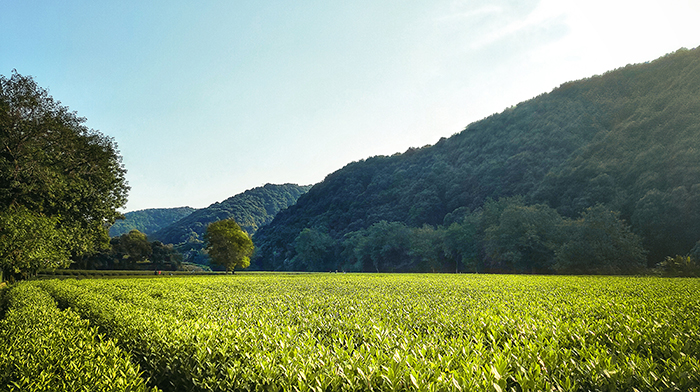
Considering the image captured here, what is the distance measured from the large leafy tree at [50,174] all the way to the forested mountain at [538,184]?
5068cm

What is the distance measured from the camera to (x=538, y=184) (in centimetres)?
7825

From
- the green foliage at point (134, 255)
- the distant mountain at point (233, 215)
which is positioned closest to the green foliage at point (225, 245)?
the green foliage at point (134, 255)

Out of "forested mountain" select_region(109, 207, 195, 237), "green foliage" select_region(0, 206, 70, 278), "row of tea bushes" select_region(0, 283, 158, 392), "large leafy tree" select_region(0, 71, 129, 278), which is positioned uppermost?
"forested mountain" select_region(109, 207, 195, 237)

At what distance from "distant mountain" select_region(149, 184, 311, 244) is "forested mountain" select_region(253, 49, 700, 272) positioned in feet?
85.7

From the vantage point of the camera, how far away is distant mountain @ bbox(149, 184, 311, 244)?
474 ft

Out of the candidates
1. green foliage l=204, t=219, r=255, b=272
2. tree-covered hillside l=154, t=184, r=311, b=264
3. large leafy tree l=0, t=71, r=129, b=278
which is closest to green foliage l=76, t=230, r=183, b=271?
green foliage l=204, t=219, r=255, b=272

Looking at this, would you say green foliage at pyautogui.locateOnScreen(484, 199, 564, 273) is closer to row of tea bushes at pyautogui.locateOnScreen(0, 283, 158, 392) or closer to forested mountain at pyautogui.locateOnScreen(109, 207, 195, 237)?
row of tea bushes at pyautogui.locateOnScreen(0, 283, 158, 392)

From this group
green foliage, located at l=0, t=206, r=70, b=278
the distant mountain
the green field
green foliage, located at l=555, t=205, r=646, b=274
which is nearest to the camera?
the green field

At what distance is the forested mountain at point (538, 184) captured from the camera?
4953 cm

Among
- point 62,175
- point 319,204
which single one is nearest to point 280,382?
point 62,175

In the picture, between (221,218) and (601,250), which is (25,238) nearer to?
(601,250)

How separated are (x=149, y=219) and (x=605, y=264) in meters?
205

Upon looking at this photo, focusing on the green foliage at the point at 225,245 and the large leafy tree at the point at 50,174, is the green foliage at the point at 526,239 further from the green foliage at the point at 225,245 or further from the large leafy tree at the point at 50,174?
the large leafy tree at the point at 50,174

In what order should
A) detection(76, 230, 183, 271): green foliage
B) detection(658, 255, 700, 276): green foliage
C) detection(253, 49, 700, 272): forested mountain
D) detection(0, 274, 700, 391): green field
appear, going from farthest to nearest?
detection(76, 230, 183, 271): green foliage → detection(253, 49, 700, 272): forested mountain → detection(658, 255, 700, 276): green foliage → detection(0, 274, 700, 391): green field
